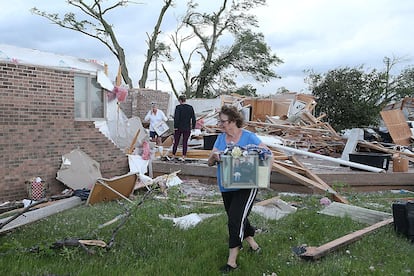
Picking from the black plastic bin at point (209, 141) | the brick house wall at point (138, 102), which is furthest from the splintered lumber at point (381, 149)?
the brick house wall at point (138, 102)

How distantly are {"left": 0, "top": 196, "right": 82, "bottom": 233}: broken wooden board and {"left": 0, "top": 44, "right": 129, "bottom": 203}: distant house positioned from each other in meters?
1.36

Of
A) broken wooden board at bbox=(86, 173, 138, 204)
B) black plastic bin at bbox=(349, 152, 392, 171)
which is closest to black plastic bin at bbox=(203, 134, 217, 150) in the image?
black plastic bin at bbox=(349, 152, 392, 171)

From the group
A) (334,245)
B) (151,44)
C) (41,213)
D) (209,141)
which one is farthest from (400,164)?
(151,44)

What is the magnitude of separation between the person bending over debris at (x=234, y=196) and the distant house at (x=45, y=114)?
5.56 meters

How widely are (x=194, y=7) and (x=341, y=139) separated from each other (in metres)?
29.0

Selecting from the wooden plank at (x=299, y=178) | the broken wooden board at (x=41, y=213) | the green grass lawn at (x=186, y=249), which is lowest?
the broken wooden board at (x=41, y=213)

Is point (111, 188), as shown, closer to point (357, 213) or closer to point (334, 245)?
point (357, 213)

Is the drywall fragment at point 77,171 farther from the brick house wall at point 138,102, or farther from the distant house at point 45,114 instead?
the brick house wall at point 138,102

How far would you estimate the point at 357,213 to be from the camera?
604 cm

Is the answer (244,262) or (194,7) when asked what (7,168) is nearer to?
(244,262)

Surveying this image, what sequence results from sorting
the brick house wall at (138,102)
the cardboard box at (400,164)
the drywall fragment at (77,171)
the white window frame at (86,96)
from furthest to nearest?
the brick house wall at (138,102)
the cardboard box at (400,164)
the white window frame at (86,96)
the drywall fragment at (77,171)

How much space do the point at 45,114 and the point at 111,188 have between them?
2.47m

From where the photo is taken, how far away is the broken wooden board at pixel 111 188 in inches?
289

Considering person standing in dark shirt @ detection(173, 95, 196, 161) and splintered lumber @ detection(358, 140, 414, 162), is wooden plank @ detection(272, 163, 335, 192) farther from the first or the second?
splintered lumber @ detection(358, 140, 414, 162)
